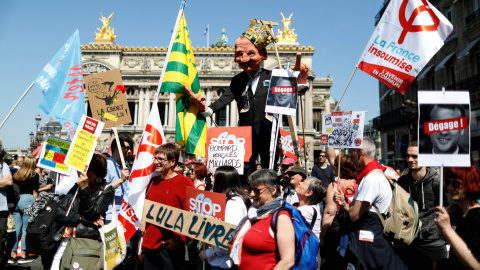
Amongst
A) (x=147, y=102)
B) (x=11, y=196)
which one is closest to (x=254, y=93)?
(x=11, y=196)

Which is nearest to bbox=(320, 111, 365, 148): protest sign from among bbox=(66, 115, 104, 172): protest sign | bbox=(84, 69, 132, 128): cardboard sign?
bbox=(84, 69, 132, 128): cardboard sign

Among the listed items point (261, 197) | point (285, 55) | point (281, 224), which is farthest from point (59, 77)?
point (285, 55)

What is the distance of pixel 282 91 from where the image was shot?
4270 millimetres

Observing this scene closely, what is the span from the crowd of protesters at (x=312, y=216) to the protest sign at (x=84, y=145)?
0.14 meters

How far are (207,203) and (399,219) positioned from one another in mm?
1741

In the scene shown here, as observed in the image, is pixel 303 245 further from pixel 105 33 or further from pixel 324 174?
pixel 105 33

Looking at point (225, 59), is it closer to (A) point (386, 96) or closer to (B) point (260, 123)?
(A) point (386, 96)

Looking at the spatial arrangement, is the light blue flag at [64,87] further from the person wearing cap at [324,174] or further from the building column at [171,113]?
the building column at [171,113]

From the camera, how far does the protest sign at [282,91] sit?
4.25m

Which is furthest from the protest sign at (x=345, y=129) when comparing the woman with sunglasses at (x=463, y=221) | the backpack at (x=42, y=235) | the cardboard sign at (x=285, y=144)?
the backpack at (x=42, y=235)

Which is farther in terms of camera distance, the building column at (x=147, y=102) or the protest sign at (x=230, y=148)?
the building column at (x=147, y=102)

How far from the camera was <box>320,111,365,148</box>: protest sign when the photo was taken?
398 centimetres

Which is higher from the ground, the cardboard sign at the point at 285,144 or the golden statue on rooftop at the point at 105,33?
the golden statue on rooftop at the point at 105,33

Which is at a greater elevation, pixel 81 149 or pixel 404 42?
pixel 404 42
